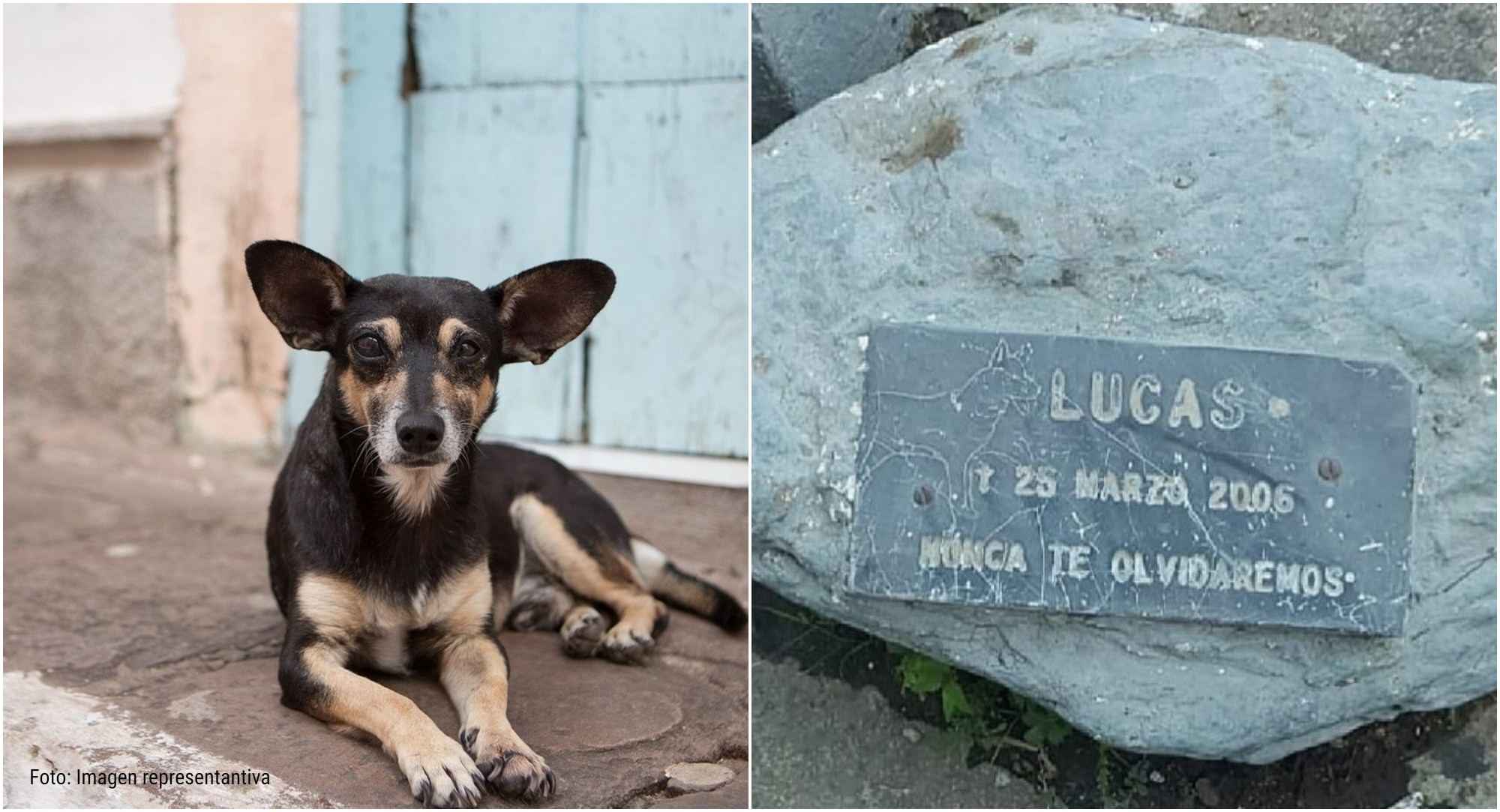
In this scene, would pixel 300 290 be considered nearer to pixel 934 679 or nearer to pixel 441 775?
pixel 441 775

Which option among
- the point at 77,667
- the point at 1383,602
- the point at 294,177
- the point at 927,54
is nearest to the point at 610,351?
the point at 294,177

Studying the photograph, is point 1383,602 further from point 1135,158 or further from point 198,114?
point 198,114

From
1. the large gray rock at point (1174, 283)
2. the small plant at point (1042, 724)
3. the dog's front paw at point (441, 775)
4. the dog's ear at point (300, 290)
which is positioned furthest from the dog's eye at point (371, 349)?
the small plant at point (1042, 724)

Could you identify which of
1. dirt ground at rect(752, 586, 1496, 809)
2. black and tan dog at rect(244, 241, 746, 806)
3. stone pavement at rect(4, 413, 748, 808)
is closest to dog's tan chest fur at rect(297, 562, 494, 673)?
black and tan dog at rect(244, 241, 746, 806)

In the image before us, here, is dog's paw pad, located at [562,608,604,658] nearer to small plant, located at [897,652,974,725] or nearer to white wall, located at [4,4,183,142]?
small plant, located at [897,652,974,725]

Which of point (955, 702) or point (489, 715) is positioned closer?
point (489, 715)

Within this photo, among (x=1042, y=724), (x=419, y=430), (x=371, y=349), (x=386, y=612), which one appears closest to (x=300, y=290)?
(x=371, y=349)
